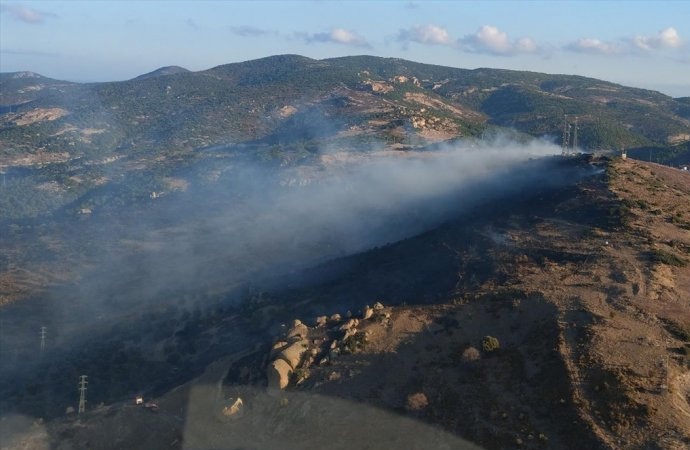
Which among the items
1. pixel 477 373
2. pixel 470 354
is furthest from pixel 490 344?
pixel 477 373

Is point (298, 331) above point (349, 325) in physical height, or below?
below

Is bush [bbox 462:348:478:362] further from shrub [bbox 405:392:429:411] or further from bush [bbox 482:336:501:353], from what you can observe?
shrub [bbox 405:392:429:411]

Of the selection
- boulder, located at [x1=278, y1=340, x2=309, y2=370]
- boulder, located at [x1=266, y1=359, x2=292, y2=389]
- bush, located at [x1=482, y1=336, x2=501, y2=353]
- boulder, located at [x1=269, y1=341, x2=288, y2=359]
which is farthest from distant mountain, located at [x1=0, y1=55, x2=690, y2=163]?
bush, located at [x1=482, y1=336, x2=501, y2=353]

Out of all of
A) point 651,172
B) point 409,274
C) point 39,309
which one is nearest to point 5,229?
point 39,309

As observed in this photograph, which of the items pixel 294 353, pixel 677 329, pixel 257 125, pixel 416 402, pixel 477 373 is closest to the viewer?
pixel 416 402

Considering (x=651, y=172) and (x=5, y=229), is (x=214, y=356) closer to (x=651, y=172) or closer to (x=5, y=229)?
(x=651, y=172)

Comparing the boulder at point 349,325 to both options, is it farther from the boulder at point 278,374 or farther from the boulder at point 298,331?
the boulder at point 278,374

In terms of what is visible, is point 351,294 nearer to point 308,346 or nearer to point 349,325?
point 349,325
